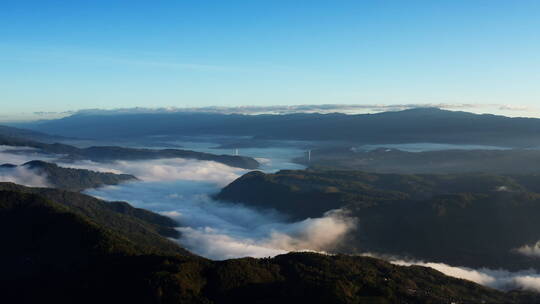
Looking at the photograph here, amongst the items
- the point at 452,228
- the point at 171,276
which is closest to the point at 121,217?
the point at 171,276

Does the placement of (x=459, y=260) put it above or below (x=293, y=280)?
below

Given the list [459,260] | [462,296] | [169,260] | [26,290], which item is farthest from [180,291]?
[459,260]

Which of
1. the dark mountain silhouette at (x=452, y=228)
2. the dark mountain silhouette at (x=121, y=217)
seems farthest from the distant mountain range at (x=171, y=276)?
the dark mountain silhouette at (x=452, y=228)

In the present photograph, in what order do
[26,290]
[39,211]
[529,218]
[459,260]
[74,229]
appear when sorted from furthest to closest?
[529,218], [459,260], [39,211], [74,229], [26,290]

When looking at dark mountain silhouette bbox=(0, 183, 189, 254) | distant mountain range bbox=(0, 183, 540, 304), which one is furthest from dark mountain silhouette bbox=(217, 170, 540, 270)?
dark mountain silhouette bbox=(0, 183, 189, 254)

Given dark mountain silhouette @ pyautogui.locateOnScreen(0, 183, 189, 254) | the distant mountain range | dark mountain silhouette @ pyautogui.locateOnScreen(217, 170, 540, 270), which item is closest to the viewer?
the distant mountain range

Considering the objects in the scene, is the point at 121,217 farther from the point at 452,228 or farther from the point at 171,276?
the point at 452,228

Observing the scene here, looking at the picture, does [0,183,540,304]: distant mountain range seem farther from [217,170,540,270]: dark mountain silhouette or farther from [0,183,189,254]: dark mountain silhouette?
[217,170,540,270]: dark mountain silhouette

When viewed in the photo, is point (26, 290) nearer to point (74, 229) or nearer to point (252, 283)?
point (74, 229)
